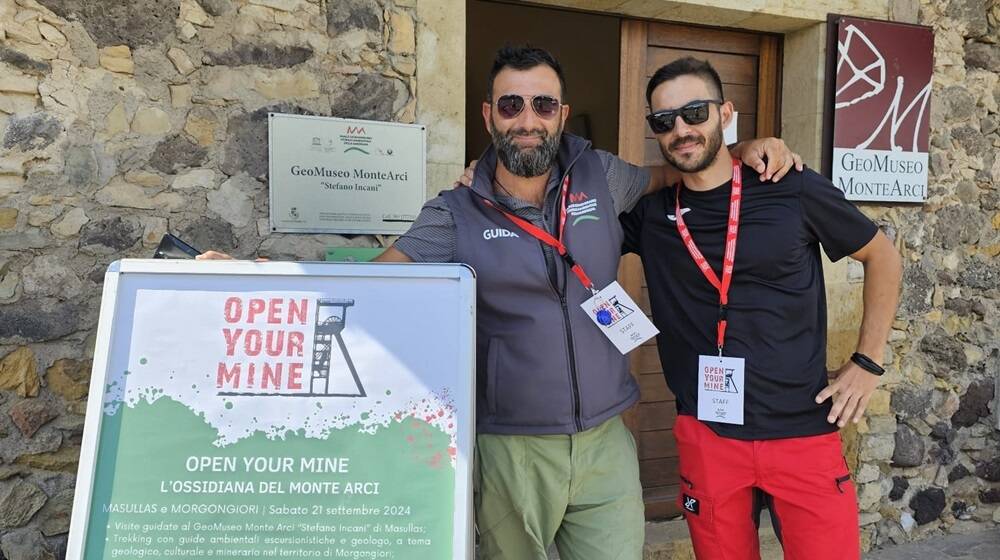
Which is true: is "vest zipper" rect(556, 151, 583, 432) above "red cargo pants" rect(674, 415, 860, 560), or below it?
above

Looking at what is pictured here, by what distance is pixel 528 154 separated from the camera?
2123 millimetres

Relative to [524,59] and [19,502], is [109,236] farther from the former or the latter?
[524,59]

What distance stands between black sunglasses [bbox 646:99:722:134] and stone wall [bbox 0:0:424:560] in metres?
1.36

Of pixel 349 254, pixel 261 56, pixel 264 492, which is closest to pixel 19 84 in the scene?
pixel 261 56

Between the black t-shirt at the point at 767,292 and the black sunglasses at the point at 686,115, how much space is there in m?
0.23

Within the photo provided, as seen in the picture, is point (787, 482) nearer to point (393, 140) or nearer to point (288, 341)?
point (288, 341)

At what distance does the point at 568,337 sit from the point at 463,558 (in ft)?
2.27

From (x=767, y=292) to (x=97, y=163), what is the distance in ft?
7.49

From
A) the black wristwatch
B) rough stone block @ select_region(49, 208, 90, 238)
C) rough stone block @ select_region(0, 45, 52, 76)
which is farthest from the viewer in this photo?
rough stone block @ select_region(49, 208, 90, 238)

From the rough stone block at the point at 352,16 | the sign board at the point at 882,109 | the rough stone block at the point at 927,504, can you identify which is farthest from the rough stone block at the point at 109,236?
the rough stone block at the point at 927,504

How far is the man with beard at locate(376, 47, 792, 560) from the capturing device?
2059mm

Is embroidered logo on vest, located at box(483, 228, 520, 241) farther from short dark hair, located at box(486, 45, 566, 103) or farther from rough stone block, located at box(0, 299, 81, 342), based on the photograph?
rough stone block, located at box(0, 299, 81, 342)

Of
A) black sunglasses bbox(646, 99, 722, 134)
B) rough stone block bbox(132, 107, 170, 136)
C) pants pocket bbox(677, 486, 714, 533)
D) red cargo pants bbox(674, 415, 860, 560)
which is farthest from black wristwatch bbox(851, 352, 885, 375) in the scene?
rough stone block bbox(132, 107, 170, 136)

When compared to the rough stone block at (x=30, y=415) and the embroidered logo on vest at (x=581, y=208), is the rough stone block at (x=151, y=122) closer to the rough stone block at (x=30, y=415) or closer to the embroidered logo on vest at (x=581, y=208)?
the rough stone block at (x=30, y=415)
